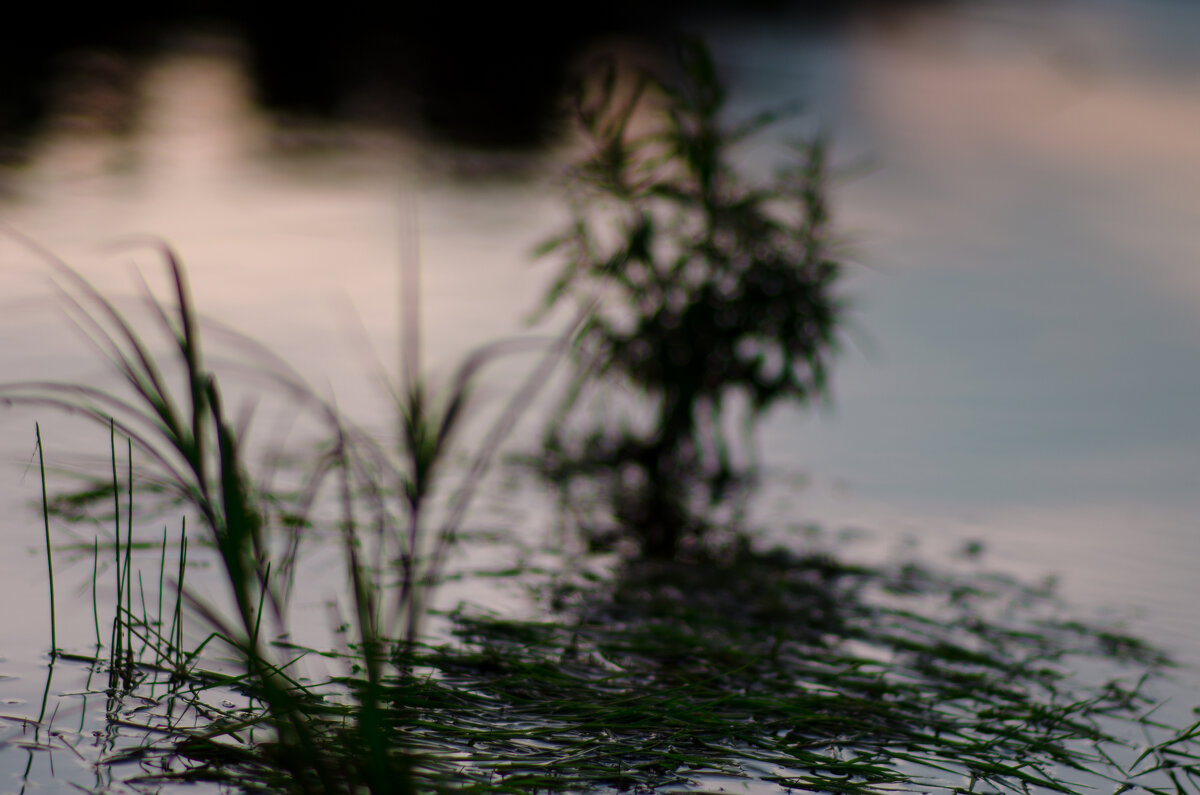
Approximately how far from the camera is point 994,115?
14.2 metres

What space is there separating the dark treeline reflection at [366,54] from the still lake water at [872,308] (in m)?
0.62

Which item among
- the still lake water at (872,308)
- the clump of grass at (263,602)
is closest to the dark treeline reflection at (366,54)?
the still lake water at (872,308)

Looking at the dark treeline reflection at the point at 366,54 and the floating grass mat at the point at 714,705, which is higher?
the dark treeline reflection at the point at 366,54

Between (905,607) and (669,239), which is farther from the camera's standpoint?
(669,239)

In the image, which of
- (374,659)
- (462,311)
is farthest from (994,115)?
(374,659)

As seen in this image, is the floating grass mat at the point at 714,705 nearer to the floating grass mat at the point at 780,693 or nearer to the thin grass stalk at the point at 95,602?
the floating grass mat at the point at 780,693

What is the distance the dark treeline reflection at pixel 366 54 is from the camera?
10418 mm

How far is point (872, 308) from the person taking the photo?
264 inches

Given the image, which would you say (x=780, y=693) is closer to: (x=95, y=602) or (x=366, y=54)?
(x=95, y=602)

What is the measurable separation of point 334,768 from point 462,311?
381 centimetres

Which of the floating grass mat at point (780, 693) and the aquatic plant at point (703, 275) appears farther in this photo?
the aquatic plant at point (703, 275)

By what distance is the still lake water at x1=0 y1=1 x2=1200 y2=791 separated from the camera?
3986mm

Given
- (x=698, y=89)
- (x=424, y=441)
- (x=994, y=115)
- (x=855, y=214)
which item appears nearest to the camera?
(x=424, y=441)

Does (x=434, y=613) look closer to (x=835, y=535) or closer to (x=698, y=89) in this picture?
(x=835, y=535)
